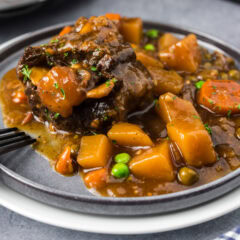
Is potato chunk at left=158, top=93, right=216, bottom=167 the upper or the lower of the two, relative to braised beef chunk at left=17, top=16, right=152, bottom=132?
lower

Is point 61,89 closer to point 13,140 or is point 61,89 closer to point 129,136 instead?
point 13,140

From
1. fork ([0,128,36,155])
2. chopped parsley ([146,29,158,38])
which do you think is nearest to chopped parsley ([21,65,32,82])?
fork ([0,128,36,155])

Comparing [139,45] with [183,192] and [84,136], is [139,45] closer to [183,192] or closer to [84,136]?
[84,136]

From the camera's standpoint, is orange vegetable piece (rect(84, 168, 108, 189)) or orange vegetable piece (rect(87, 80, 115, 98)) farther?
orange vegetable piece (rect(87, 80, 115, 98))

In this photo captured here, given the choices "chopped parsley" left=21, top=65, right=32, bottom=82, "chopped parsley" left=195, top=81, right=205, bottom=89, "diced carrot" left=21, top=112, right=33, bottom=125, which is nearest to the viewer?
"chopped parsley" left=21, top=65, right=32, bottom=82

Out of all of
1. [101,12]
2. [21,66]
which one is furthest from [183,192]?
[101,12]

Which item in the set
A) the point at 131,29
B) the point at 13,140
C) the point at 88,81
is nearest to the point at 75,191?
the point at 13,140

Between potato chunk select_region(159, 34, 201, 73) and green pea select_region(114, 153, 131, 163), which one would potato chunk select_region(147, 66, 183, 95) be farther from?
green pea select_region(114, 153, 131, 163)
